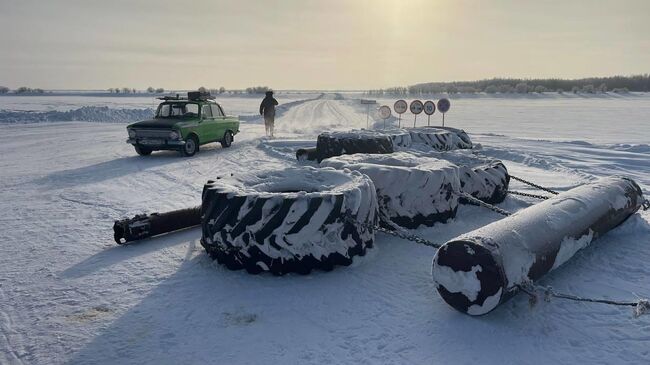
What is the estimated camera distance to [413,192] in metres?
5.50

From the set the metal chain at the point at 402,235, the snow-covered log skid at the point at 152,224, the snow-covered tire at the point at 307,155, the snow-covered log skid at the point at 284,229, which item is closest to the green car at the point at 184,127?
the snow-covered tire at the point at 307,155

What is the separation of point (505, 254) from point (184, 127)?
1111 cm

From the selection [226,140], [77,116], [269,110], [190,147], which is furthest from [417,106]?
[77,116]

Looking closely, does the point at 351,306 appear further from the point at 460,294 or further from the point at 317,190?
the point at 317,190

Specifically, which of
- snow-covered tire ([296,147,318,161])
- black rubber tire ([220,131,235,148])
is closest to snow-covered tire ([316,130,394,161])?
snow-covered tire ([296,147,318,161])

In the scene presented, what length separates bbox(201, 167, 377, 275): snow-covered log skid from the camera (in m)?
4.17

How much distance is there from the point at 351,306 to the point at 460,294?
865mm

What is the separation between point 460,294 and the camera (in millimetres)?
3369

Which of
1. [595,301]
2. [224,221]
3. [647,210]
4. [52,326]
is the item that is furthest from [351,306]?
[647,210]

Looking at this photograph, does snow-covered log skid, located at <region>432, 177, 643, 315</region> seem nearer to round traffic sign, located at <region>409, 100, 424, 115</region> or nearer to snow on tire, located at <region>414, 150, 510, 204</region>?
snow on tire, located at <region>414, 150, 510, 204</region>

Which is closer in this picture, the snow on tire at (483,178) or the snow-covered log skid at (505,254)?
the snow-covered log skid at (505,254)

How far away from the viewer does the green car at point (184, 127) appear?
12.6 metres

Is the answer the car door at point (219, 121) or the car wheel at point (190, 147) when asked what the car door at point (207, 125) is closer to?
the car door at point (219, 121)

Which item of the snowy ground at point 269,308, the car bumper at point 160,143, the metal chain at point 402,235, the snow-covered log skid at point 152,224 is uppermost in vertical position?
the car bumper at point 160,143
